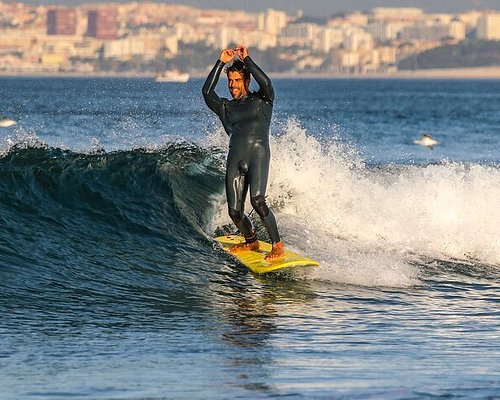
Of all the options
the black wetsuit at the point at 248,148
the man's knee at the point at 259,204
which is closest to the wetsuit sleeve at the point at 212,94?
the black wetsuit at the point at 248,148

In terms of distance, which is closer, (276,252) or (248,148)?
(248,148)

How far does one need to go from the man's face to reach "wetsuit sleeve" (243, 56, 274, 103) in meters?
0.13

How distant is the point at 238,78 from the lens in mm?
9797

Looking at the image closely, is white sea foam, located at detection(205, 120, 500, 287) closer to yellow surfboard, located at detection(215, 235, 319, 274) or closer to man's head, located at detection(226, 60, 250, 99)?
yellow surfboard, located at detection(215, 235, 319, 274)

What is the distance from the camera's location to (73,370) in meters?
6.98

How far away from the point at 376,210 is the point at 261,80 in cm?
413

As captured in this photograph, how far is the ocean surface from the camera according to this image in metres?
6.94

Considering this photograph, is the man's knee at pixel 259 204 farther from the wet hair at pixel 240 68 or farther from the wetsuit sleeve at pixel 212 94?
the wet hair at pixel 240 68

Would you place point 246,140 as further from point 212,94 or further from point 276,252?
point 276,252

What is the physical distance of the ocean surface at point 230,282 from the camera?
6.94 meters

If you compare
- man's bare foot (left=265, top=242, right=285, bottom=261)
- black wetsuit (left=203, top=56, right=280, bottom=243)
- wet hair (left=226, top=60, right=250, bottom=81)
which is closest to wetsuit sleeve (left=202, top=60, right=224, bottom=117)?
black wetsuit (left=203, top=56, right=280, bottom=243)

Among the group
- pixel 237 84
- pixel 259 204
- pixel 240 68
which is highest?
pixel 240 68

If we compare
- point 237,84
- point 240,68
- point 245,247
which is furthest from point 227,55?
point 245,247

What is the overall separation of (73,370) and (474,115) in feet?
170
